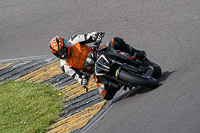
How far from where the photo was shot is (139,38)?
9.45m

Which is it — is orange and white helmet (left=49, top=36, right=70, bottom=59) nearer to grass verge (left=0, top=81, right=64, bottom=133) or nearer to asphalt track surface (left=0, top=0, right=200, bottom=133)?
asphalt track surface (left=0, top=0, right=200, bottom=133)

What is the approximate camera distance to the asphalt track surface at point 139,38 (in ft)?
19.9

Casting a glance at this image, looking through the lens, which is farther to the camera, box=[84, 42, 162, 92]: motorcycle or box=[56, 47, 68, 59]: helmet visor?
box=[56, 47, 68, 59]: helmet visor

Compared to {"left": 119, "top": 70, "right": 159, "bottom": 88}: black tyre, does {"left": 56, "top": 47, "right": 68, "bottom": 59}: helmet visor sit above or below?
above

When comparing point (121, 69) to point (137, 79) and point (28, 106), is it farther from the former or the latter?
point (28, 106)

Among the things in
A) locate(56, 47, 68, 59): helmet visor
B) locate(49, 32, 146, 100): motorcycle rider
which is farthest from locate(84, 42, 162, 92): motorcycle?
locate(56, 47, 68, 59): helmet visor

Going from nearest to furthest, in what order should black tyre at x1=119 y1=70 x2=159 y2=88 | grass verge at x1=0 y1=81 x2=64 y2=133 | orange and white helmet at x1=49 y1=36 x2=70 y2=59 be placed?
black tyre at x1=119 y1=70 x2=159 y2=88 < orange and white helmet at x1=49 y1=36 x2=70 y2=59 < grass verge at x1=0 y1=81 x2=64 y2=133

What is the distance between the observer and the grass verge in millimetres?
8312

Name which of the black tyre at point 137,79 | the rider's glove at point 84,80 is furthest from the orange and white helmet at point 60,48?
the black tyre at point 137,79

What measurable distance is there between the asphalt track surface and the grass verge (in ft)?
4.68

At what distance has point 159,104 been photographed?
630 cm

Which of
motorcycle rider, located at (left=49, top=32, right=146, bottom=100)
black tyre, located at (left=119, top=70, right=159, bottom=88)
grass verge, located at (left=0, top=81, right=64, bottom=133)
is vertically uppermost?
motorcycle rider, located at (left=49, top=32, right=146, bottom=100)

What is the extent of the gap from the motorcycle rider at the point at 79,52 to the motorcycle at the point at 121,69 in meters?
0.16

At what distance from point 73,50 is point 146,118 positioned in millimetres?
2366
